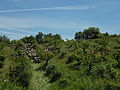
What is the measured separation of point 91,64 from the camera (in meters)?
25.3

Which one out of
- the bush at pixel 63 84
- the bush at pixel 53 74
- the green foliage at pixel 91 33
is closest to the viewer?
the bush at pixel 63 84

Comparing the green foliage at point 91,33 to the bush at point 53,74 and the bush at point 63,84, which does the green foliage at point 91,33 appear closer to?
the bush at point 53,74

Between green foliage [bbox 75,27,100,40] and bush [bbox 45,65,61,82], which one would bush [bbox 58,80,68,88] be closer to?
bush [bbox 45,65,61,82]

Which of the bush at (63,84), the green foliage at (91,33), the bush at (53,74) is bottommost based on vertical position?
the bush at (63,84)

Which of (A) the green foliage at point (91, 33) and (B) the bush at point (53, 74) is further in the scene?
(A) the green foliage at point (91, 33)

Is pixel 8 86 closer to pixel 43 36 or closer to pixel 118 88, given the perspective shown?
pixel 118 88

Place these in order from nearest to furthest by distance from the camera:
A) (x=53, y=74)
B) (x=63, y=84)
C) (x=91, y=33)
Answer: (x=63, y=84) → (x=53, y=74) → (x=91, y=33)

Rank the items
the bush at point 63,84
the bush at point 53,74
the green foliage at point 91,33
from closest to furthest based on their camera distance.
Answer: the bush at point 63,84 < the bush at point 53,74 < the green foliage at point 91,33

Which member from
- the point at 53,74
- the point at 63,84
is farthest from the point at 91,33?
the point at 63,84

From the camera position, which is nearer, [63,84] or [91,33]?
[63,84]

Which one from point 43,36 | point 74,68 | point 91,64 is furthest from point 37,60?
point 43,36

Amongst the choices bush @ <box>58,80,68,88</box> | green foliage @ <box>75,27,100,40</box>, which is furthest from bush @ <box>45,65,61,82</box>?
green foliage @ <box>75,27,100,40</box>

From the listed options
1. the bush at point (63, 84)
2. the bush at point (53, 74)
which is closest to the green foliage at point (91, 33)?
the bush at point (53, 74)

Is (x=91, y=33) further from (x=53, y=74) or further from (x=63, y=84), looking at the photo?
(x=63, y=84)
